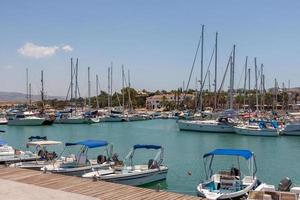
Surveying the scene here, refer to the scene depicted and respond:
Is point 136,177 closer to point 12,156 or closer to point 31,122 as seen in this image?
point 12,156

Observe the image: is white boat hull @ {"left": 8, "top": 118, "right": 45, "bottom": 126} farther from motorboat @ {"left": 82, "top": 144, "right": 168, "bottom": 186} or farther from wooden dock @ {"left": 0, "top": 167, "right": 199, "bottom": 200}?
wooden dock @ {"left": 0, "top": 167, "right": 199, "bottom": 200}

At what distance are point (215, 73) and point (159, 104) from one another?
372 feet

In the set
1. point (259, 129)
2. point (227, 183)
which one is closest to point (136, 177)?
point (227, 183)

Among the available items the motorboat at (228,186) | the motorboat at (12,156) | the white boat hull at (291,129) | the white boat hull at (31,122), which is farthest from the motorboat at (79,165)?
the white boat hull at (31,122)

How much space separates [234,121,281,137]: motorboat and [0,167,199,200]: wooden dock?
4981cm

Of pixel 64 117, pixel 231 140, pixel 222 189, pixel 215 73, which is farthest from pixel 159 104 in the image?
pixel 222 189

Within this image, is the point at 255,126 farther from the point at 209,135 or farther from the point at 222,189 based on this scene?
the point at 222,189

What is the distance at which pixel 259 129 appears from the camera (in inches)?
2645

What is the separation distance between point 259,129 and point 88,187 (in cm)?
5221

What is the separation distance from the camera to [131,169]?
2780 centimetres

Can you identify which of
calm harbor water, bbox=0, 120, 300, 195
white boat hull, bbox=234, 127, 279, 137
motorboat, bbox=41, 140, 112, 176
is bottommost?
calm harbor water, bbox=0, 120, 300, 195

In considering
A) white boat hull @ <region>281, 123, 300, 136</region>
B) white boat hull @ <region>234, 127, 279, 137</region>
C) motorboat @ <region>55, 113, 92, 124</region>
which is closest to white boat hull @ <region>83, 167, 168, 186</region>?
white boat hull @ <region>234, 127, 279, 137</region>

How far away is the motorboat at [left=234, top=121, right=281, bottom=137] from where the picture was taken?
66.6 m

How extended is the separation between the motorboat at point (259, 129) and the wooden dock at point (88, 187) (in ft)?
163
